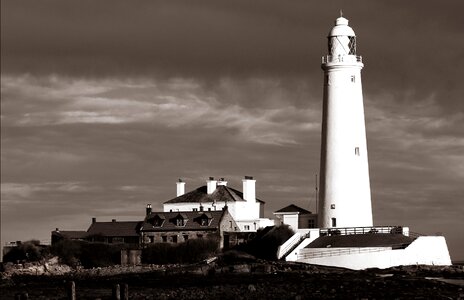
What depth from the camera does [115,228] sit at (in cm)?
6688

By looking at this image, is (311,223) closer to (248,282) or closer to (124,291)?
(248,282)

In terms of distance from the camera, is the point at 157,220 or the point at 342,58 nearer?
the point at 342,58

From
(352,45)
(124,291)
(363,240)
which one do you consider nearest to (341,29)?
(352,45)

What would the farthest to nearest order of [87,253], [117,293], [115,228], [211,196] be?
[211,196], [115,228], [87,253], [117,293]

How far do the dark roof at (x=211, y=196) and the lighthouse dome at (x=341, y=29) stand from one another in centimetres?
1489

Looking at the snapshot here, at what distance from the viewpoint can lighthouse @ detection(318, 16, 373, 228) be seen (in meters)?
54.8

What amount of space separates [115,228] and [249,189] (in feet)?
27.5

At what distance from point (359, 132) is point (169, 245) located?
1251 cm

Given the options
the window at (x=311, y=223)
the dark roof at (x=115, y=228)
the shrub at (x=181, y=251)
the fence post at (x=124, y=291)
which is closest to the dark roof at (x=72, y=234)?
the dark roof at (x=115, y=228)

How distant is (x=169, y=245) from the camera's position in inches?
2375

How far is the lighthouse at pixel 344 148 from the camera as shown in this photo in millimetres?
54812

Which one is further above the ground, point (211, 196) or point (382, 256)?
point (211, 196)

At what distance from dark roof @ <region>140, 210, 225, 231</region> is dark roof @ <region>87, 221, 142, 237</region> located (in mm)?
847

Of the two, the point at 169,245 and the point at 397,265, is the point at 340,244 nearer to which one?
the point at 397,265
